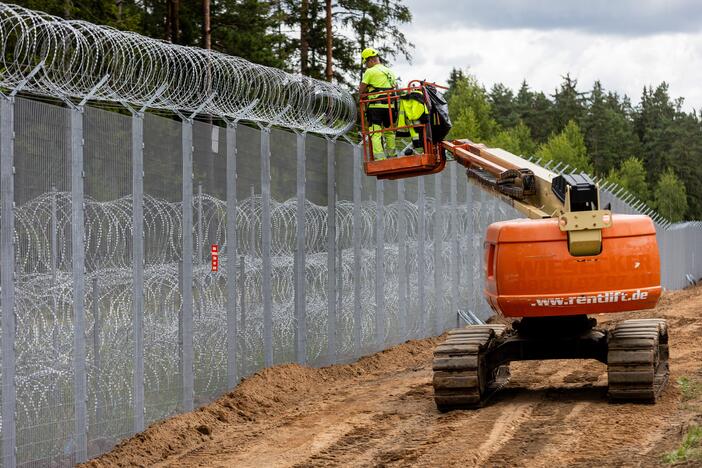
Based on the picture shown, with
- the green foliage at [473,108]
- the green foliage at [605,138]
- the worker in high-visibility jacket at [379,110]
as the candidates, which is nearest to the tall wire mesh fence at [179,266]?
the worker in high-visibility jacket at [379,110]

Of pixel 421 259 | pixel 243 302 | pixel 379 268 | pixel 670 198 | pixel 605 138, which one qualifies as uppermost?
pixel 605 138

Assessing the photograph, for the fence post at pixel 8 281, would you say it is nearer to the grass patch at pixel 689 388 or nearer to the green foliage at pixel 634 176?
the grass patch at pixel 689 388

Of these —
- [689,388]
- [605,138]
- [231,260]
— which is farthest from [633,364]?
[605,138]

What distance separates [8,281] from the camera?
783 centimetres

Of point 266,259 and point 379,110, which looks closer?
point 266,259

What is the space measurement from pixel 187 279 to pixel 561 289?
10.8 feet

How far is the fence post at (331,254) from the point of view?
14.0 m

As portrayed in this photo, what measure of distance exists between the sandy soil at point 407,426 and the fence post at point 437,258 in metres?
4.26

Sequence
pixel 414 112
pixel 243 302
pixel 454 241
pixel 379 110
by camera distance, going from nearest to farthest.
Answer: pixel 243 302 < pixel 414 112 < pixel 379 110 < pixel 454 241

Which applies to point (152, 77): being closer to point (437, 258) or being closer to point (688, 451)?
point (688, 451)

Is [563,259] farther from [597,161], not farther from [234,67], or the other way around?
[597,161]

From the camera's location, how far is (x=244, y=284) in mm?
11836

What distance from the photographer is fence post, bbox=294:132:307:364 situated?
1312cm

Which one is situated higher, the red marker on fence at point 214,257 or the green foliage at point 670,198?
the green foliage at point 670,198
